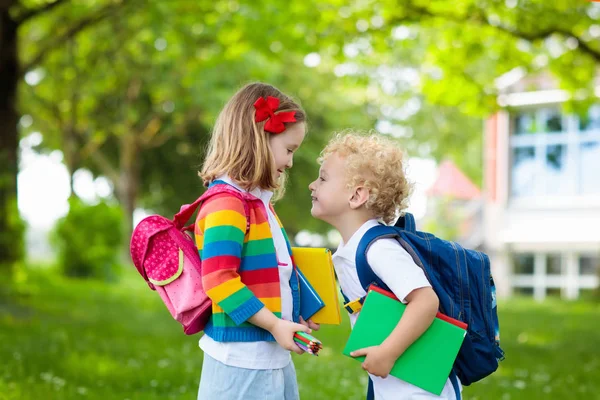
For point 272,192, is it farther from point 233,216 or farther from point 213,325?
point 213,325

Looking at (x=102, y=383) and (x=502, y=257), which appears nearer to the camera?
(x=102, y=383)

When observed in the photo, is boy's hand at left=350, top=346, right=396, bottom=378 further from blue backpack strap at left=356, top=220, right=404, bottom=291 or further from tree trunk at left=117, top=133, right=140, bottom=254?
tree trunk at left=117, top=133, right=140, bottom=254

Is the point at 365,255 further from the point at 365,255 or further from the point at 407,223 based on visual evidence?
the point at 407,223

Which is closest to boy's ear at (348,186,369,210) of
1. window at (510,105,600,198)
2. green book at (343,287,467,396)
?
green book at (343,287,467,396)

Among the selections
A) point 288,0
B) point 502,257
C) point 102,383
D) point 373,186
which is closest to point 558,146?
point 502,257

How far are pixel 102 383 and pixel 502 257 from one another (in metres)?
20.8

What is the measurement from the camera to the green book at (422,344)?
244 centimetres

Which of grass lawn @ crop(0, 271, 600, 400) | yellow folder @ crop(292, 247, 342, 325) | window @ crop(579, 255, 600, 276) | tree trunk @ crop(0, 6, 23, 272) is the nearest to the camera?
yellow folder @ crop(292, 247, 342, 325)

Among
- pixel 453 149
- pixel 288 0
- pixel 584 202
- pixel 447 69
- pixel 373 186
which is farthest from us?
pixel 453 149

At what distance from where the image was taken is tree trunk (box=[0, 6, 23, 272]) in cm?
1120

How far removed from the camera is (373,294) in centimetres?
242

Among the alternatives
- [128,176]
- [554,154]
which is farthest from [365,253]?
[128,176]

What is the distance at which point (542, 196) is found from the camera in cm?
2384

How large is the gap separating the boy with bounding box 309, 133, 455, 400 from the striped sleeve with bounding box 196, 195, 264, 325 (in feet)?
1.30
